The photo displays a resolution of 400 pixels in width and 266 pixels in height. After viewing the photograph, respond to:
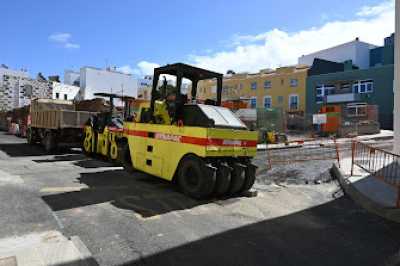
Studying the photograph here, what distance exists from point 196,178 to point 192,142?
812 mm

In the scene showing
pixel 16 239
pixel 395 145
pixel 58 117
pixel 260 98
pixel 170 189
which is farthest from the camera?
pixel 260 98

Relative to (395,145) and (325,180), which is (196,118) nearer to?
(325,180)

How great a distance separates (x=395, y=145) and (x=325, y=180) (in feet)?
7.78

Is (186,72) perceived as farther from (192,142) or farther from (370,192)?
(370,192)

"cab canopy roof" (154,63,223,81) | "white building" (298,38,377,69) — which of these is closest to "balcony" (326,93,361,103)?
"white building" (298,38,377,69)

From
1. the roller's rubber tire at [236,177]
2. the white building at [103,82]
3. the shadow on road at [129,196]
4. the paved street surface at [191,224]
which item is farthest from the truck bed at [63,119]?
the white building at [103,82]

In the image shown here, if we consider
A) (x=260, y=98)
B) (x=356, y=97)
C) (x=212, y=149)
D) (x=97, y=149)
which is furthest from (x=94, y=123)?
(x=260, y=98)

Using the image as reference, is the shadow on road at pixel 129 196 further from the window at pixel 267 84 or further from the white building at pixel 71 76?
the white building at pixel 71 76

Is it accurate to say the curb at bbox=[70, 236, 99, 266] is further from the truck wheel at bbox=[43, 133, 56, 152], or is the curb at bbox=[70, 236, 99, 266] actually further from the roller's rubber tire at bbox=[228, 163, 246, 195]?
the truck wheel at bbox=[43, 133, 56, 152]

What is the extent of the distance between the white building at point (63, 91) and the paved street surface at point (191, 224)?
50.6 metres

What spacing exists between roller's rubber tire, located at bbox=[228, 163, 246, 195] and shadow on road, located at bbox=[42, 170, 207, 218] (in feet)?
3.03

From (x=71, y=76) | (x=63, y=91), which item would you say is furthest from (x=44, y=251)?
(x=71, y=76)

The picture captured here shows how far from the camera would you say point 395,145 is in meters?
10.5

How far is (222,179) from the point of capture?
7.45m
